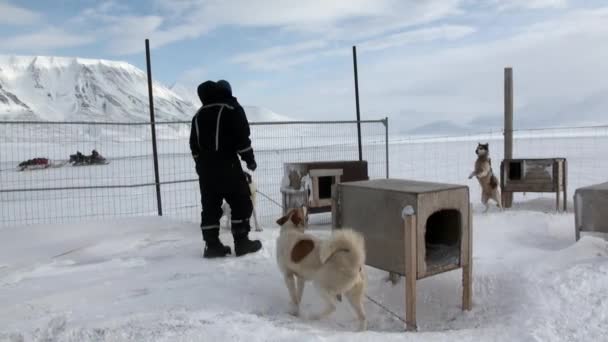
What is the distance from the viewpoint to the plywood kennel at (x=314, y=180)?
6.38 m

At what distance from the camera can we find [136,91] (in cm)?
17000

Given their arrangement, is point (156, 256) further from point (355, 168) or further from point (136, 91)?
point (136, 91)

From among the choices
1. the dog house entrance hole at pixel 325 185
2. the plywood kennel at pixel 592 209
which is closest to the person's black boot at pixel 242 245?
the dog house entrance hole at pixel 325 185

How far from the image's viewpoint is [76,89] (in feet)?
552

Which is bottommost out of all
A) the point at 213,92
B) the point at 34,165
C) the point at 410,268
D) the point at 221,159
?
the point at 410,268

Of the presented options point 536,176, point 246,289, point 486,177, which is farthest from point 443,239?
point 536,176

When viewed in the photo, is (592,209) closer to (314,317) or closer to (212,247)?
(314,317)

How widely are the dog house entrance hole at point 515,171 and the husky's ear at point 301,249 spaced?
494cm

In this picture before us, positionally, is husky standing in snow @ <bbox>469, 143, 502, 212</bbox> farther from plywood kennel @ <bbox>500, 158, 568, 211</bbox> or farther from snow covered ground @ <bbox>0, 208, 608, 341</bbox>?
snow covered ground @ <bbox>0, 208, 608, 341</bbox>

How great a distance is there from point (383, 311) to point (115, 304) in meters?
2.06

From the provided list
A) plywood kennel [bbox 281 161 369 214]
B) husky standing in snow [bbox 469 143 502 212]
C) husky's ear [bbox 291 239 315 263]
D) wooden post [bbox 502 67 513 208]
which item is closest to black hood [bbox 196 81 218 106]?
husky's ear [bbox 291 239 315 263]

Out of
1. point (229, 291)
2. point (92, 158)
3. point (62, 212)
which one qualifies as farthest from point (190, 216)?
point (92, 158)

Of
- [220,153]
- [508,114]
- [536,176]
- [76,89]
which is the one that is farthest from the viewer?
[76,89]

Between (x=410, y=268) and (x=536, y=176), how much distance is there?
4.56 meters
